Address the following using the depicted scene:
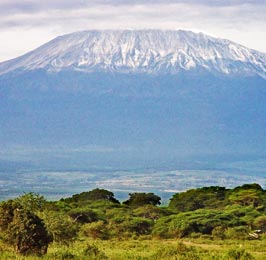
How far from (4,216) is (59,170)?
528 feet

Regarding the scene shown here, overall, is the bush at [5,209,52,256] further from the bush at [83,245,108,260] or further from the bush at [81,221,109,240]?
the bush at [81,221,109,240]

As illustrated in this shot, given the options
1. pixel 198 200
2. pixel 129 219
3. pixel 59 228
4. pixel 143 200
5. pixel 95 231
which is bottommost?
pixel 95 231

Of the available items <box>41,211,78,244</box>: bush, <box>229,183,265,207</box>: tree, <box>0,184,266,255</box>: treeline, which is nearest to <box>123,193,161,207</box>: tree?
<box>0,184,266,255</box>: treeline

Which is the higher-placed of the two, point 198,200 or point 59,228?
point 198,200

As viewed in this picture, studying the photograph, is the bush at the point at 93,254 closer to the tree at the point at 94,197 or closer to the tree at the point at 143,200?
the tree at the point at 143,200

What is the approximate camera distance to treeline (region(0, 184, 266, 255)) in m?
24.2

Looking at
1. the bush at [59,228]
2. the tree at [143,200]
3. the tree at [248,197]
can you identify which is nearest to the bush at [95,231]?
the bush at [59,228]

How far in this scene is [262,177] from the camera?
183 metres

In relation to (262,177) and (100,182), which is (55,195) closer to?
(100,182)

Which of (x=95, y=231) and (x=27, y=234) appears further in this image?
(x=95, y=231)

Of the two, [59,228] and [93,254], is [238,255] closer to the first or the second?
[93,254]

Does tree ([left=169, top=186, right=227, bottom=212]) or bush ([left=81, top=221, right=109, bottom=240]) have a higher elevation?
tree ([left=169, top=186, right=227, bottom=212])

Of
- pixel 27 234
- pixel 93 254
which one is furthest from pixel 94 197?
pixel 27 234

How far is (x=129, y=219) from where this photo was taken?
143 feet
